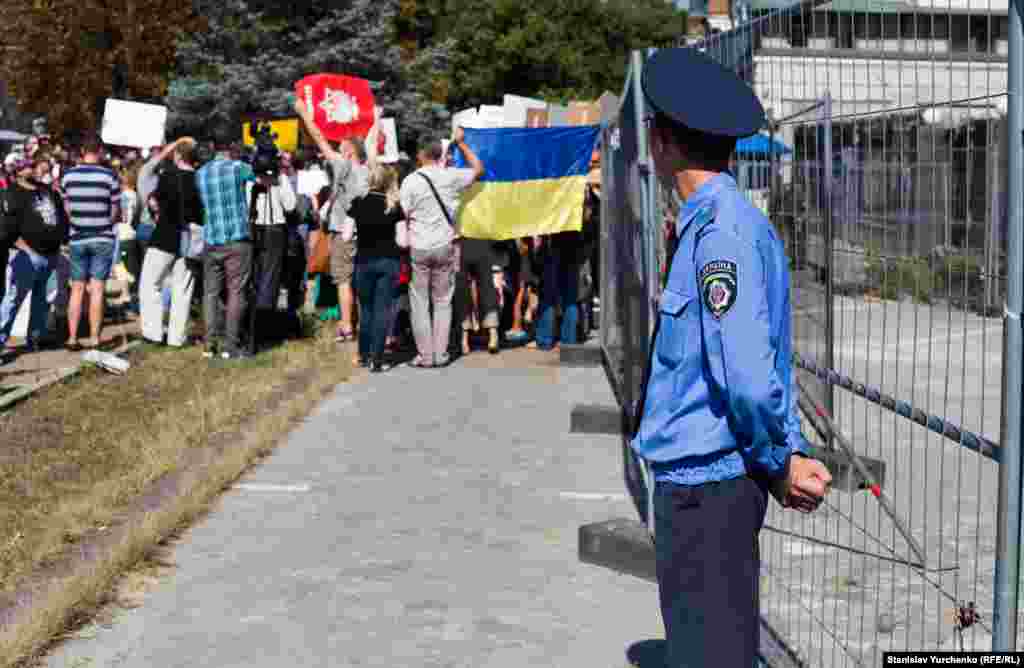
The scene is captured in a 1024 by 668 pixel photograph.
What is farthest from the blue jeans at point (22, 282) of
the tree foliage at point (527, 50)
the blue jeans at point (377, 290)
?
the tree foliage at point (527, 50)

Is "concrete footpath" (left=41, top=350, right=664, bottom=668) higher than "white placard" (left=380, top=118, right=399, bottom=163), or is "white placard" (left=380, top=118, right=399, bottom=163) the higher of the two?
"white placard" (left=380, top=118, right=399, bottom=163)

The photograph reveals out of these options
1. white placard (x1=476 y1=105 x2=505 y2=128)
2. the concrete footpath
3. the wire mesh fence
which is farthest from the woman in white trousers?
the wire mesh fence

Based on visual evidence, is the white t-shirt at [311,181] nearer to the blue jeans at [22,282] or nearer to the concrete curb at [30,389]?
the blue jeans at [22,282]

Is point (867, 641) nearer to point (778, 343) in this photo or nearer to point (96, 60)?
point (778, 343)

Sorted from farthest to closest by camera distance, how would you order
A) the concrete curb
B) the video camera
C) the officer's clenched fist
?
the video camera
the concrete curb
the officer's clenched fist

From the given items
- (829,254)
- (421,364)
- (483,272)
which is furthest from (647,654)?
(483,272)

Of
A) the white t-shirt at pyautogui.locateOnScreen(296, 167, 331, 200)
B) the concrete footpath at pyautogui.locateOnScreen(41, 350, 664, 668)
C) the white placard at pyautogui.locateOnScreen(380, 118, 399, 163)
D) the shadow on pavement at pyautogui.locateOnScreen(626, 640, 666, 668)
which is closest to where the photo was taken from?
the shadow on pavement at pyautogui.locateOnScreen(626, 640, 666, 668)

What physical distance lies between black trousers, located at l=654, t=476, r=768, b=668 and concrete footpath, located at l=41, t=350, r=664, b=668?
1.99 meters

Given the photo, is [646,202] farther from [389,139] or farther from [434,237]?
[389,139]

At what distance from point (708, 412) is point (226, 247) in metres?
10.6

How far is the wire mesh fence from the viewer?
12.4ft

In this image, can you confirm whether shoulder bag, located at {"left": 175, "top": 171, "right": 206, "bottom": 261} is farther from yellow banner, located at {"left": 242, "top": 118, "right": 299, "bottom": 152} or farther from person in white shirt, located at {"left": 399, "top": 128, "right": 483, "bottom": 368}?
yellow banner, located at {"left": 242, "top": 118, "right": 299, "bottom": 152}

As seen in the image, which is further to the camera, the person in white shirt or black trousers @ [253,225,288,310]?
black trousers @ [253,225,288,310]

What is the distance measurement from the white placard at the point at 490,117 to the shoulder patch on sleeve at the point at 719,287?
1487cm
